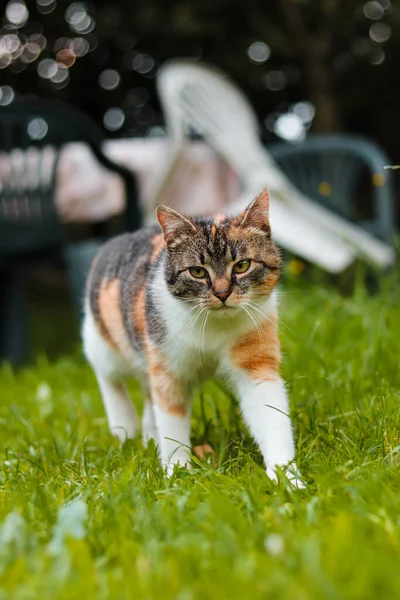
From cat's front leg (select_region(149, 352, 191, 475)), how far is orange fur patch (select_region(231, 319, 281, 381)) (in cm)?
25

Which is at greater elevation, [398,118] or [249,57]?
[249,57]

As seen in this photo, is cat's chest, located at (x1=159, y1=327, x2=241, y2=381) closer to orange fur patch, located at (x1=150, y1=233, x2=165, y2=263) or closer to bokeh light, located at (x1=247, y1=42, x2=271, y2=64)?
orange fur patch, located at (x1=150, y1=233, x2=165, y2=263)

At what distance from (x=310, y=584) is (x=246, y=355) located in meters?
1.16

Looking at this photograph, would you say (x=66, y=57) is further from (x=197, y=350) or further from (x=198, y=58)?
(x=197, y=350)

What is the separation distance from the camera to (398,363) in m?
2.87

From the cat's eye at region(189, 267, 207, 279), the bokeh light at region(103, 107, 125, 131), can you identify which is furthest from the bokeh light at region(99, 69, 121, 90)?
the cat's eye at region(189, 267, 207, 279)

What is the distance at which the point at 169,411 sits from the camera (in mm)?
2469

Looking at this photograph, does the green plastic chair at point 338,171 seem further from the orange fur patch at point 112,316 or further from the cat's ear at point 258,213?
the cat's ear at point 258,213

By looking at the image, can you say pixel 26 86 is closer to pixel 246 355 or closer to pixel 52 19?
pixel 52 19

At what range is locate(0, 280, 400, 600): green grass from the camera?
128 cm

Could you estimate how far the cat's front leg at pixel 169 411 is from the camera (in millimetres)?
2436

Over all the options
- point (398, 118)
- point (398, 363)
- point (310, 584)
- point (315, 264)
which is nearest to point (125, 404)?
point (398, 363)

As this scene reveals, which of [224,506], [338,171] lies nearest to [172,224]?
[224,506]

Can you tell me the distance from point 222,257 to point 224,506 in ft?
2.98
